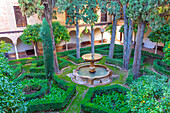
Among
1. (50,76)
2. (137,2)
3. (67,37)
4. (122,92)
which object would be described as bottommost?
(122,92)

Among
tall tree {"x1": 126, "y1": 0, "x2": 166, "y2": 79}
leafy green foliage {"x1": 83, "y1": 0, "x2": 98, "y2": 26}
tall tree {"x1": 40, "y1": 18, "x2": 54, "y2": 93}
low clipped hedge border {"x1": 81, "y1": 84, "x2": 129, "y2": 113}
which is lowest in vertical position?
low clipped hedge border {"x1": 81, "y1": 84, "x2": 129, "y2": 113}

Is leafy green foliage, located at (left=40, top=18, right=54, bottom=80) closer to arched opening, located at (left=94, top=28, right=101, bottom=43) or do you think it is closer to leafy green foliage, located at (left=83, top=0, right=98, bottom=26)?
leafy green foliage, located at (left=83, top=0, right=98, bottom=26)

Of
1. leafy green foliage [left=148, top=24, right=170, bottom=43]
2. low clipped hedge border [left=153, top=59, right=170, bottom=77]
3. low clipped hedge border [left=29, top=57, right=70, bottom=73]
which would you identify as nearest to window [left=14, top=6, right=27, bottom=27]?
low clipped hedge border [left=29, top=57, right=70, bottom=73]

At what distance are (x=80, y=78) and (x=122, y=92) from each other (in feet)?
11.9

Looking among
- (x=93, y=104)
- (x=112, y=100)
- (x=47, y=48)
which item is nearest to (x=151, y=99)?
(x=93, y=104)

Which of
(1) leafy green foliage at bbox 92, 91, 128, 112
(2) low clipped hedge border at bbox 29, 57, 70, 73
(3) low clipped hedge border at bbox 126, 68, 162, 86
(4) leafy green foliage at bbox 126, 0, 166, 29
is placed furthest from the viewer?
(2) low clipped hedge border at bbox 29, 57, 70, 73

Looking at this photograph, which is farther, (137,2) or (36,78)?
(36,78)

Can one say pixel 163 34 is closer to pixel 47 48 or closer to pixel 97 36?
pixel 47 48

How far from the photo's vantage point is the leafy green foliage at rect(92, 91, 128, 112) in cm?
724

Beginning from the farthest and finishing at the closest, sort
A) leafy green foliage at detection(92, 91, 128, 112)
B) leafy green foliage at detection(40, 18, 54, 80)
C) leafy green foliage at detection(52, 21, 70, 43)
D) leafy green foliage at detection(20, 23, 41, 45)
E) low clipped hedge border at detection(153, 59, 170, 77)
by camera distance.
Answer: leafy green foliage at detection(52, 21, 70, 43) → leafy green foliage at detection(20, 23, 41, 45) → low clipped hedge border at detection(153, 59, 170, 77) → leafy green foliage at detection(40, 18, 54, 80) → leafy green foliage at detection(92, 91, 128, 112)

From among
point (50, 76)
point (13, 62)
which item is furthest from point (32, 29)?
point (50, 76)

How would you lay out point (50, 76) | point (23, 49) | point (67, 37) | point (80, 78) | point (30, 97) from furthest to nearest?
1. point (23, 49)
2. point (67, 37)
3. point (80, 78)
4. point (50, 76)
5. point (30, 97)

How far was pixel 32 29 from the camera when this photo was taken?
46.9 ft

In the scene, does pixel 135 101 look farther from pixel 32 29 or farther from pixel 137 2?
pixel 32 29
